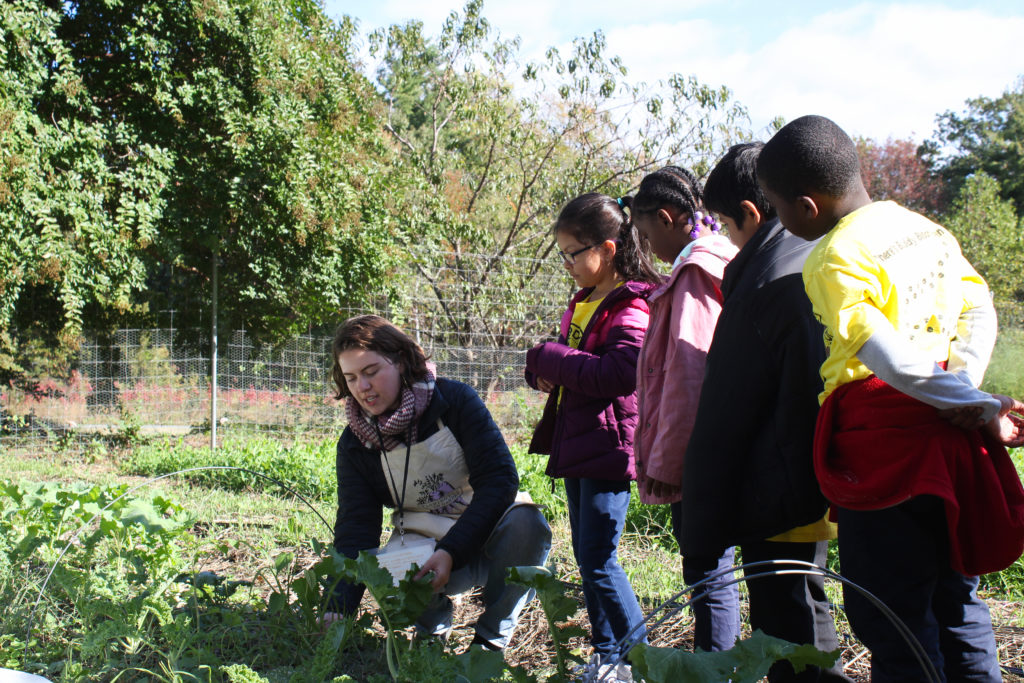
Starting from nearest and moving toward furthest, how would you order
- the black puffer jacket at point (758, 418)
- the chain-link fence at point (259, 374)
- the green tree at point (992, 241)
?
the black puffer jacket at point (758, 418) < the chain-link fence at point (259, 374) < the green tree at point (992, 241)

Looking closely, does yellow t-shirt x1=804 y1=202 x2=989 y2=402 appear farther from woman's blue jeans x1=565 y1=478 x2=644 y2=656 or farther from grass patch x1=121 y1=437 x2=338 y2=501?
grass patch x1=121 y1=437 x2=338 y2=501

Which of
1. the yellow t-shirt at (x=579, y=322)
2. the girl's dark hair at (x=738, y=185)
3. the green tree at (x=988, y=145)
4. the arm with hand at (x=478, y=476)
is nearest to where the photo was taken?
the girl's dark hair at (x=738, y=185)

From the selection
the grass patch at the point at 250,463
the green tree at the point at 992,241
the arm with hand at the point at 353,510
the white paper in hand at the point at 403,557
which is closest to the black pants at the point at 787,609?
the white paper in hand at the point at 403,557

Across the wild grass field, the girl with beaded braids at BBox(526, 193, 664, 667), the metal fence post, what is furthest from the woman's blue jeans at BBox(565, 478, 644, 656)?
the metal fence post

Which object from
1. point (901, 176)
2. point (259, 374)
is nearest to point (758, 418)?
point (259, 374)

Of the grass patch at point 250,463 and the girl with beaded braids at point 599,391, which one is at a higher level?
the girl with beaded braids at point 599,391

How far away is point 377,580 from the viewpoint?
5.97 feet

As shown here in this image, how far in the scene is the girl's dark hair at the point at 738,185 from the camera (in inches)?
→ 75.4

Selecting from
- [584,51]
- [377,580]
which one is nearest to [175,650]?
[377,580]

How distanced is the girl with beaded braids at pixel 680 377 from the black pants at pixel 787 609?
0.41ft

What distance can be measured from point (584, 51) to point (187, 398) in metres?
5.59

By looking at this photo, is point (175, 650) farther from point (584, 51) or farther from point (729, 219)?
point (584, 51)

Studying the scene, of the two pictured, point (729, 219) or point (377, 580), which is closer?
point (377, 580)

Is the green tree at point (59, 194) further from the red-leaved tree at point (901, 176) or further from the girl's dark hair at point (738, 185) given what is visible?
the red-leaved tree at point (901, 176)
